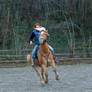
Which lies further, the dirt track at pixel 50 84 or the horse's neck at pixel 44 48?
the horse's neck at pixel 44 48

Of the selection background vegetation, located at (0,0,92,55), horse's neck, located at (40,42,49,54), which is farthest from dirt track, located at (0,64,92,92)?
background vegetation, located at (0,0,92,55)

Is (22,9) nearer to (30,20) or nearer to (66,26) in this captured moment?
(30,20)

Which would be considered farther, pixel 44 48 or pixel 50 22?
pixel 50 22

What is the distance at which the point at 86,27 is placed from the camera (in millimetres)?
25969

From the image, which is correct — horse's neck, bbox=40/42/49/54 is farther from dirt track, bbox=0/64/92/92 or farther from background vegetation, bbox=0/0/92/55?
background vegetation, bbox=0/0/92/55

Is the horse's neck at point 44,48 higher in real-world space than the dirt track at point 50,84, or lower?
higher

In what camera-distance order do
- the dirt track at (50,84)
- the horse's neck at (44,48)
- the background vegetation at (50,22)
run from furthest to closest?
the background vegetation at (50,22) < the horse's neck at (44,48) < the dirt track at (50,84)

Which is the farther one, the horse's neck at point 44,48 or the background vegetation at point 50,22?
the background vegetation at point 50,22

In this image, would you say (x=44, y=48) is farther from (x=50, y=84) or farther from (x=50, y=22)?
(x=50, y=22)

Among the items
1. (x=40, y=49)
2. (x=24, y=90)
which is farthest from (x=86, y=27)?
(x=24, y=90)

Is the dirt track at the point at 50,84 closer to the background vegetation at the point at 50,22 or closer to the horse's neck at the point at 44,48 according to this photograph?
the horse's neck at the point at 44,48

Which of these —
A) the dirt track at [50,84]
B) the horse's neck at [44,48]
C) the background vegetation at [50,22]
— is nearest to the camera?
the dirt track at [50,84]

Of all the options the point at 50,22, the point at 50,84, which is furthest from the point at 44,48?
the point at 50,22

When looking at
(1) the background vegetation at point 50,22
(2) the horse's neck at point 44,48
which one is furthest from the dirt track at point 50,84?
(1) the background vegetation at point 50,22
